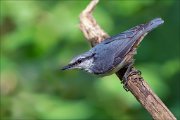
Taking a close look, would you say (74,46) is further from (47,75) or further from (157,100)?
(157,100)

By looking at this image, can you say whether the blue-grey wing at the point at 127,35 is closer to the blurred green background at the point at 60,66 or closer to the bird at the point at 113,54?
the bird at the point at 113,54

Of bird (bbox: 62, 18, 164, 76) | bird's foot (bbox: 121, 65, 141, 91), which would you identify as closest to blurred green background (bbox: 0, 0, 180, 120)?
bird (bbox: 62, 18, 164, 76)

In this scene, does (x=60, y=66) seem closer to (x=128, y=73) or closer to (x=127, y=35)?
(x=127, y=35)

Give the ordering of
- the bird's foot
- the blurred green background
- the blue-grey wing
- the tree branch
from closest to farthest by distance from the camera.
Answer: the tree branch, the bird's foot, the blue-grey wing, the blurred green background

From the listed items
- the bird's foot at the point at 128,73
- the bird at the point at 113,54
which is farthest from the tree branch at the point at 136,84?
the bird at the point at 113,54

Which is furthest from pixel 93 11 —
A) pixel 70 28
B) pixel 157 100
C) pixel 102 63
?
pixel 157 100

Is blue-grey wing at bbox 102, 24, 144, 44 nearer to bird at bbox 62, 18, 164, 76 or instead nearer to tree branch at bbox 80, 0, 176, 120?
bird at bbox 62, 18, 164, 76

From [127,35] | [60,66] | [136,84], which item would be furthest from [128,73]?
[60,66]

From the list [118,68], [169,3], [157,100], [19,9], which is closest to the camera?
[157,100]
